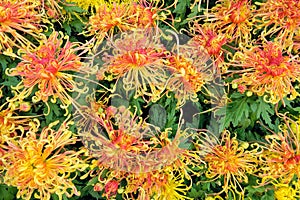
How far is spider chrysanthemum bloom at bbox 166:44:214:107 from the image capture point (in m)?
0.92

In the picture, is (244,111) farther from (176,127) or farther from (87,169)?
(87,169)

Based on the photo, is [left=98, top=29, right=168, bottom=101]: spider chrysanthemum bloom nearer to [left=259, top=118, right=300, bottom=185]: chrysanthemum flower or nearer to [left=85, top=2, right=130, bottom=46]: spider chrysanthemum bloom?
[left=85, top=2, right=130, bottom=46]: spider chrysanthemum bloom

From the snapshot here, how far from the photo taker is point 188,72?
92 cm

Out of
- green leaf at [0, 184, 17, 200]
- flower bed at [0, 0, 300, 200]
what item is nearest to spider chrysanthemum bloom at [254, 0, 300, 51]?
flower bed at [0, 0, 300, 200]

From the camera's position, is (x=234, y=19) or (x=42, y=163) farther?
(x=234, y=19)

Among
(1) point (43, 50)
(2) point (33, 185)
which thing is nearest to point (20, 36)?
(1) point (43, 50)

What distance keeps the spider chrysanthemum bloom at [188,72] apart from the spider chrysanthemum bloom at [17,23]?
30 centimetres

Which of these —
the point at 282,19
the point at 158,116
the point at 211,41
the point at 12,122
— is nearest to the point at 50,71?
the point at 12,122

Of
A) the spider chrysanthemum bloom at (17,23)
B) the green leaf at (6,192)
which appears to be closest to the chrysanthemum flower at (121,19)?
the spider chrysanthemum bloom at (17,23)

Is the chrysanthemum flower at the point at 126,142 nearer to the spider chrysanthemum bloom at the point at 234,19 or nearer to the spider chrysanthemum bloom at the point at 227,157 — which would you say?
the spider chrysanthemum bloom at the point at 227,157

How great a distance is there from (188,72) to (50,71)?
0.93 ft

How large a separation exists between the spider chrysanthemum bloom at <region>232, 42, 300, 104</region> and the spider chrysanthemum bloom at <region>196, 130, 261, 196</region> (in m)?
0.12

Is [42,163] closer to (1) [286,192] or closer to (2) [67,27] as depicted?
(2) [67,27]

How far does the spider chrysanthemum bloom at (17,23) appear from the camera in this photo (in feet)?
2.96
